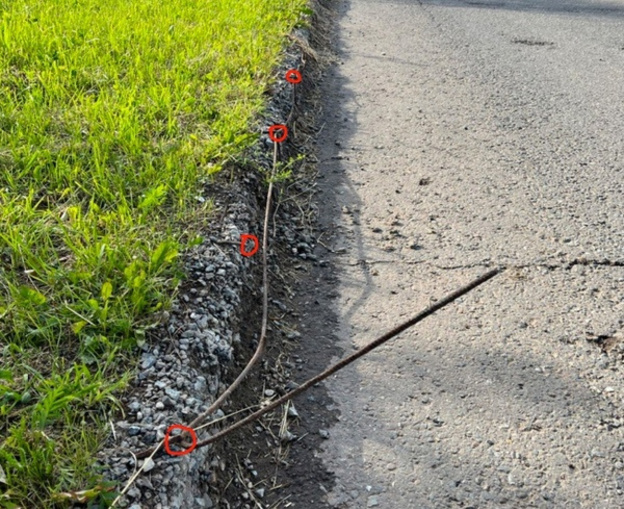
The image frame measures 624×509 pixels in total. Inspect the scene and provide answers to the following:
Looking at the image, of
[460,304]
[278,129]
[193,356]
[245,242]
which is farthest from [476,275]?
[278,129]

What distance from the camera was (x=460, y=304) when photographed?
2.59 metres

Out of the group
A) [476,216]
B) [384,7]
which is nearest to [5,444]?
[476,216]

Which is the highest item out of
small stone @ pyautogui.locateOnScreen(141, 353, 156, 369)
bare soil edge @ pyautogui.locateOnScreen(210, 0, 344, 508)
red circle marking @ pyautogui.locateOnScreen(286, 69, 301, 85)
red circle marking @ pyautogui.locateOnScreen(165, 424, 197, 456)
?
red circle marking @ pyautogui.locateOnScreen(286, 69, 301, 85)

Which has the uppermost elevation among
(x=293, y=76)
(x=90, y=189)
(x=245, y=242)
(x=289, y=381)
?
(x=293, y=76)

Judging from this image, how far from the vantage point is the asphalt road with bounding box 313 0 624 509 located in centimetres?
197

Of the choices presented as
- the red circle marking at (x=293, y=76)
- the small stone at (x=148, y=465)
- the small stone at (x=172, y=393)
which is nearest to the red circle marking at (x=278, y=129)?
the red circle marking at (x=293, y=76)

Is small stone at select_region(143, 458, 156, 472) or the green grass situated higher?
the green grass

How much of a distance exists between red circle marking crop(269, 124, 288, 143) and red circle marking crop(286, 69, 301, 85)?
678mm

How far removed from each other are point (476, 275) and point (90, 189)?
159cm

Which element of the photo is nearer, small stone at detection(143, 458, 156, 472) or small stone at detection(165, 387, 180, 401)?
small stone at detection(143, 458, 156, 472)

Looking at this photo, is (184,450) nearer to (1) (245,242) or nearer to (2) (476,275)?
(1) (245,242)

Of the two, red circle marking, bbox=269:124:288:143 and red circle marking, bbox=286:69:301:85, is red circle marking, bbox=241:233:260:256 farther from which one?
red circle marking, bbox=286:69:301:85

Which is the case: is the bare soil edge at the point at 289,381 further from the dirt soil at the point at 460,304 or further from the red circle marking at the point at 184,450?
the red circle marking at the point at 184,450

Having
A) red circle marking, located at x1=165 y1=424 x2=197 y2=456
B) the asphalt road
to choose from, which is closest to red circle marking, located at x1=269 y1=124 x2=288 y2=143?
the asphalt road
